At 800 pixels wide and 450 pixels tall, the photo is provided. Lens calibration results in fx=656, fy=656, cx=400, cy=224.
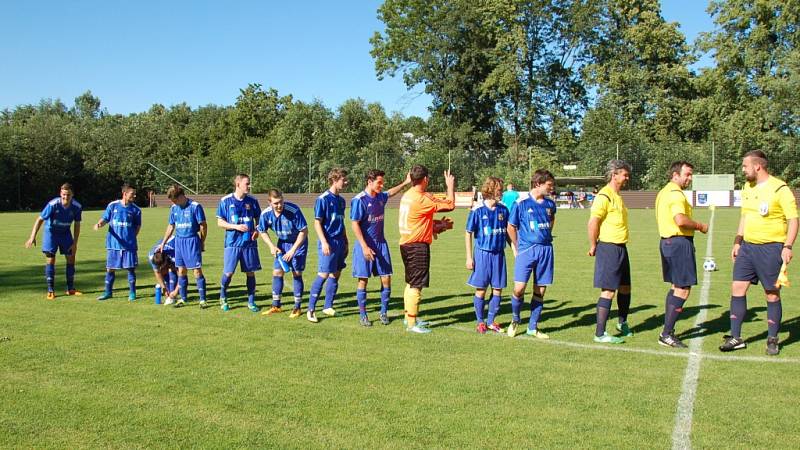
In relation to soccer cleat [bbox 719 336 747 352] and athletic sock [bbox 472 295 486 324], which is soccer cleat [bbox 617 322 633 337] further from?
athletic sock [bbox 472 295 486 324]

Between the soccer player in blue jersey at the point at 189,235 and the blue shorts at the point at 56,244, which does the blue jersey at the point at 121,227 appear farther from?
the soccer player in blue jersey at the point at 189,235

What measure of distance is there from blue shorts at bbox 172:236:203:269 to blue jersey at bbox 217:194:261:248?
52 cm

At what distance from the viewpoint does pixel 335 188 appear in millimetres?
8359

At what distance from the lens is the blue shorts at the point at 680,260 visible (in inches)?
271

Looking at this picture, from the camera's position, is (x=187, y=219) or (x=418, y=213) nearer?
(x=418, y=213)

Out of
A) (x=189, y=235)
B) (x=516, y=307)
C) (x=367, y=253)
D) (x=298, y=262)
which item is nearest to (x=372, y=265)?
(x=367, y=253)

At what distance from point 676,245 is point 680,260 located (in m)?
0.16

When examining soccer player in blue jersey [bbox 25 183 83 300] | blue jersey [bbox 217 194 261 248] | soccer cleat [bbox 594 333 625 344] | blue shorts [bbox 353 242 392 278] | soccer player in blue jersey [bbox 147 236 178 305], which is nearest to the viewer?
soccer cleat [bbox 594 333 625 344]

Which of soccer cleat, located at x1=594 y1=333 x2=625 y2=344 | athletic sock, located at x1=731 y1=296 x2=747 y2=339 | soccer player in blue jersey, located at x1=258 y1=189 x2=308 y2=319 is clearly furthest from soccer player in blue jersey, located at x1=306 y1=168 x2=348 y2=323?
athletic sock, located at x1=731 y1=296 x2=747 y2=339

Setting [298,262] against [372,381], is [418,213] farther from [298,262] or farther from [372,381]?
[372,381]

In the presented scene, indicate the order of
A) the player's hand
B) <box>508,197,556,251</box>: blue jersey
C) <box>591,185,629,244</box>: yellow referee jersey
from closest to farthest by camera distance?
<box>591,185,629,244</box>: yellow referee jersey < <box>508,197,556,251</box>: blue jersey < the player's hand

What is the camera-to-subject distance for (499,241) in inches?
306

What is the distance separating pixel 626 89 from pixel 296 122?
30189 millimetres

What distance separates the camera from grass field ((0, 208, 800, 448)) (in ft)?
14.9
